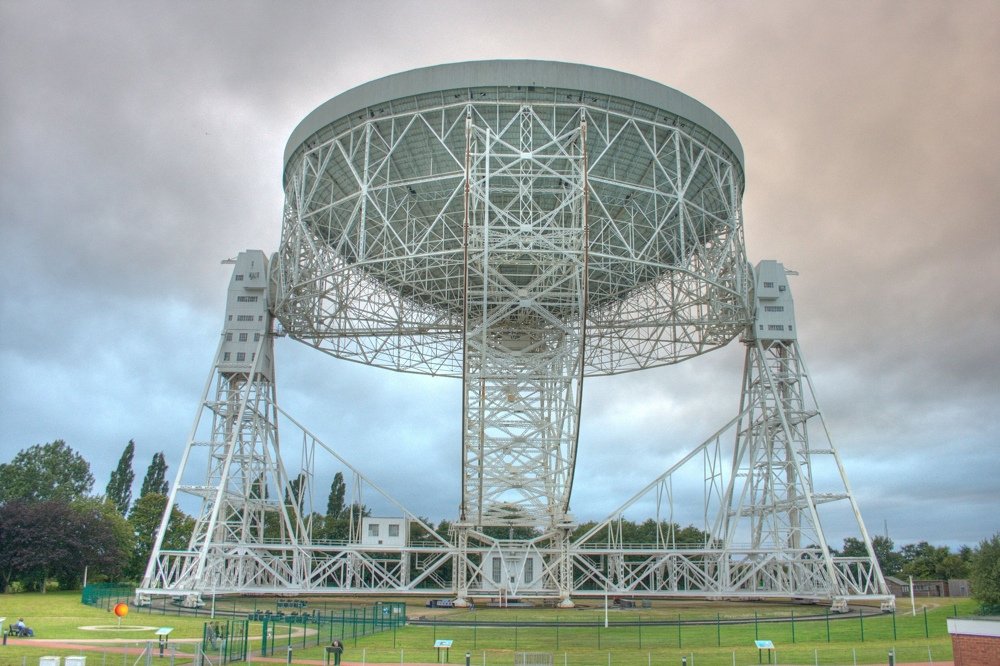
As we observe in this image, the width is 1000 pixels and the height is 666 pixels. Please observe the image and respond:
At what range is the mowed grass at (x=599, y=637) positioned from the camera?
79.5 feet

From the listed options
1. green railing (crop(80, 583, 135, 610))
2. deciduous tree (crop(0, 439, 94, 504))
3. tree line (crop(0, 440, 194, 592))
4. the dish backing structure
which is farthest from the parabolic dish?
deciduous tree (crop(0, 439, 94, 504))

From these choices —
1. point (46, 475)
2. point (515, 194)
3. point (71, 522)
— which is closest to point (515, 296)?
point (515, 194)

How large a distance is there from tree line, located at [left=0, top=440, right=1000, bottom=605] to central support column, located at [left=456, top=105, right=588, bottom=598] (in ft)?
12.4

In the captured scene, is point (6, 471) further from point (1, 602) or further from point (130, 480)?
point (1, 602)

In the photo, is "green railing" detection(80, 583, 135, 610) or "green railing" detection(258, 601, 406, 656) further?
"green railing" detection(80, 583, 135, 610)

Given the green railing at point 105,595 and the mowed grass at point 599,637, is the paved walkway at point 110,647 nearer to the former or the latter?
the mowed grass at point 599,637

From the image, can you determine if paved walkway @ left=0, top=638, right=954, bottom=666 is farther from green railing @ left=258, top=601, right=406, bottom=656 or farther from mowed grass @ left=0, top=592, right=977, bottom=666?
green railing @ left=258, top=601, right=406, bottom=656

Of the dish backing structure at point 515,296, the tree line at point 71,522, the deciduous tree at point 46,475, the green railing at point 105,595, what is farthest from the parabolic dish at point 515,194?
the deciduous tree at point 46,475

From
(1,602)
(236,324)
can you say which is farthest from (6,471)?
(236,324)

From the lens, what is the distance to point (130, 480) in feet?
287

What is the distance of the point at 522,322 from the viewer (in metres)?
47.1

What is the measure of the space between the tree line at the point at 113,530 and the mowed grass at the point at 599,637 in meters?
5.01

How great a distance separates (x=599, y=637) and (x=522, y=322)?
21.3 m

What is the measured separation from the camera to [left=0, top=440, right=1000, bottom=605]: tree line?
5328 cm
